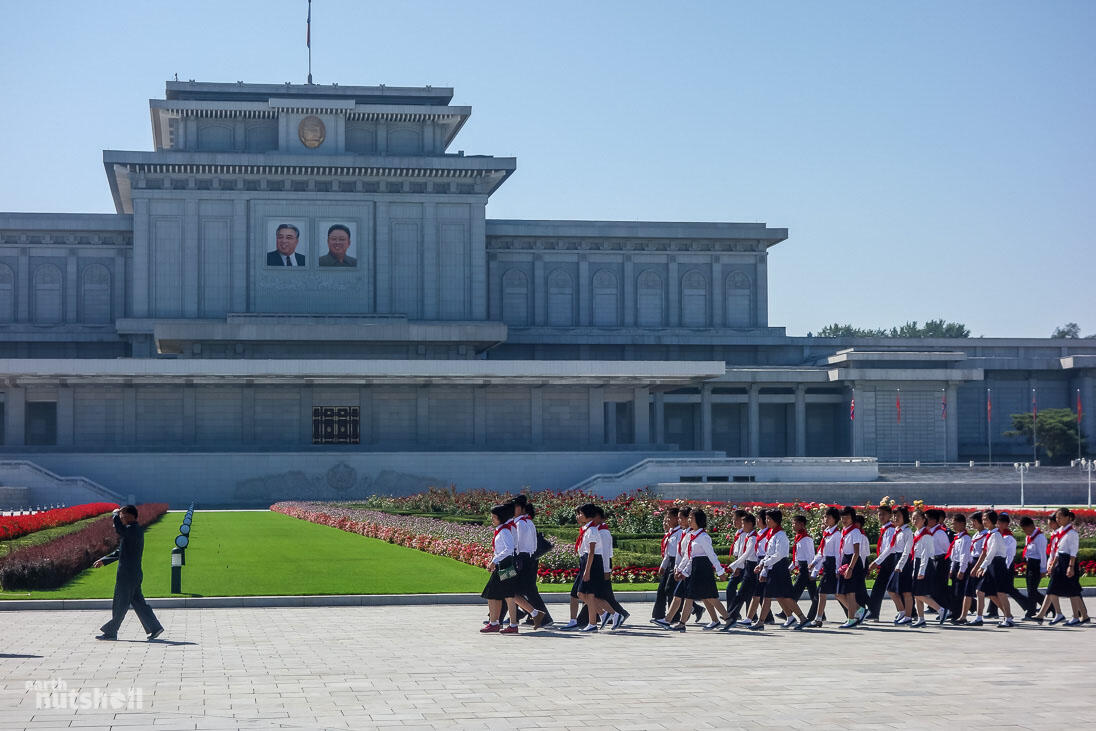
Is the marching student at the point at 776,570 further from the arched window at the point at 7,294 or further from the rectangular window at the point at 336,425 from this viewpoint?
the arched window at the point at 7,294

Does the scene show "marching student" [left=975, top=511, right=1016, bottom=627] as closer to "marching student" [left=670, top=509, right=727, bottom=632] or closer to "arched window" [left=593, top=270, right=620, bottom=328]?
"marching student" [left=670, top=509, right=727, bottom=632]

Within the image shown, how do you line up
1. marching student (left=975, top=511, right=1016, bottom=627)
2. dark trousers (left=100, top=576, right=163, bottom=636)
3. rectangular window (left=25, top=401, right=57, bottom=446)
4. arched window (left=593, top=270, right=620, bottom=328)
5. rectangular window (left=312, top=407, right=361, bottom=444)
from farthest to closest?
arched window (left=593, top=270, right=620, bottom=328) → rectangular window (left=25, top=401, right=57, bottom=446) → rectangular window (left=312, top=407, right=361, bottom=444) → marching student (left=975, top=511, right=1016, bottom=627) → dark trousers (left=100, top=576, right=163, bottom=636)

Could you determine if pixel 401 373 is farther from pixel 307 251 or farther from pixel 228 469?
pixel 307 251

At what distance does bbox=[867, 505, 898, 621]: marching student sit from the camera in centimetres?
1834

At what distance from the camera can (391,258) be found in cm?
7012

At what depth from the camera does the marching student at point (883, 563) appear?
722 inches

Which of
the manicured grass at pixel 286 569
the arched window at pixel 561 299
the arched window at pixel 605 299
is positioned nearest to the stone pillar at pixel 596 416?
the arched window at pixel 561 299

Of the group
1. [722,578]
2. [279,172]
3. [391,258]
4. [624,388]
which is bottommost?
[722,578]

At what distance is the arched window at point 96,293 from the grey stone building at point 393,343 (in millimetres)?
168

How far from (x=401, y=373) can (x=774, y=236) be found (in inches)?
1334

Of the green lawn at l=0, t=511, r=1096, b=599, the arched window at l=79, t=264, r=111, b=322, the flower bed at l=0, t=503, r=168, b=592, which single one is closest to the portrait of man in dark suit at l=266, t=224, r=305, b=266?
the arched window at l=79, t=264, r=111, b=322

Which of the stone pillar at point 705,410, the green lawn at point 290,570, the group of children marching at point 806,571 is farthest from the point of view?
the stone pillar at point 705,410

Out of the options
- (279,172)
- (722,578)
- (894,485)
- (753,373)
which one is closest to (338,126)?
(279,172)

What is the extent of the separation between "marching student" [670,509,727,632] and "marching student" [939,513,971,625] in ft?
11.6
